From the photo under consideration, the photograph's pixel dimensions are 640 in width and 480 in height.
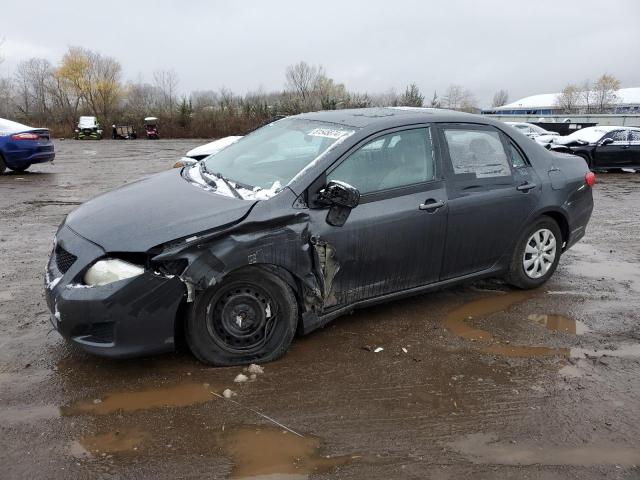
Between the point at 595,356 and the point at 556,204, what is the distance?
1.65 meters

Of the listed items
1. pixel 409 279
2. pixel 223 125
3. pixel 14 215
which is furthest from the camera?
pixel 223 125

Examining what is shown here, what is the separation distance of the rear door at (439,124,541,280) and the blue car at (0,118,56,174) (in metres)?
12.2

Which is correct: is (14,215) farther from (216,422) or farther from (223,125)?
(223,125)

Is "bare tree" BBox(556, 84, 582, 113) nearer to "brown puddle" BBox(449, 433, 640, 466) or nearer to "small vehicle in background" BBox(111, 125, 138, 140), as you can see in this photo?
"small vehicle in background" BBox(111, 125, 138, 140)

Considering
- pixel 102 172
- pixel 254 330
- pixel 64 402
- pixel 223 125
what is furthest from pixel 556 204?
pixel 223 125

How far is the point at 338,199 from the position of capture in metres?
3.77

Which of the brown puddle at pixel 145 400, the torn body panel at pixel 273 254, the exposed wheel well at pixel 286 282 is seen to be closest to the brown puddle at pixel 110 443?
the brown puddle at pixel 145 400

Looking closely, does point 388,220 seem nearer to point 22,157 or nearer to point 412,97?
point 22,157

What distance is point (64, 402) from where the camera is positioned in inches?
127

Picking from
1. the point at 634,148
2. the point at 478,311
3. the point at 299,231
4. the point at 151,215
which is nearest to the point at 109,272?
the point at 151,215

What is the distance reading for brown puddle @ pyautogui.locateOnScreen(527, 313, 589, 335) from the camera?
14.6 feet

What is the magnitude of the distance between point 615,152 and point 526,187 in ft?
47.3

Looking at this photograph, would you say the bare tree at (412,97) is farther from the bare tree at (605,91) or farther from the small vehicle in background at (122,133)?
the bare tree at (605,91)

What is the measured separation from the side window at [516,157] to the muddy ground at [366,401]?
4.09 ft
